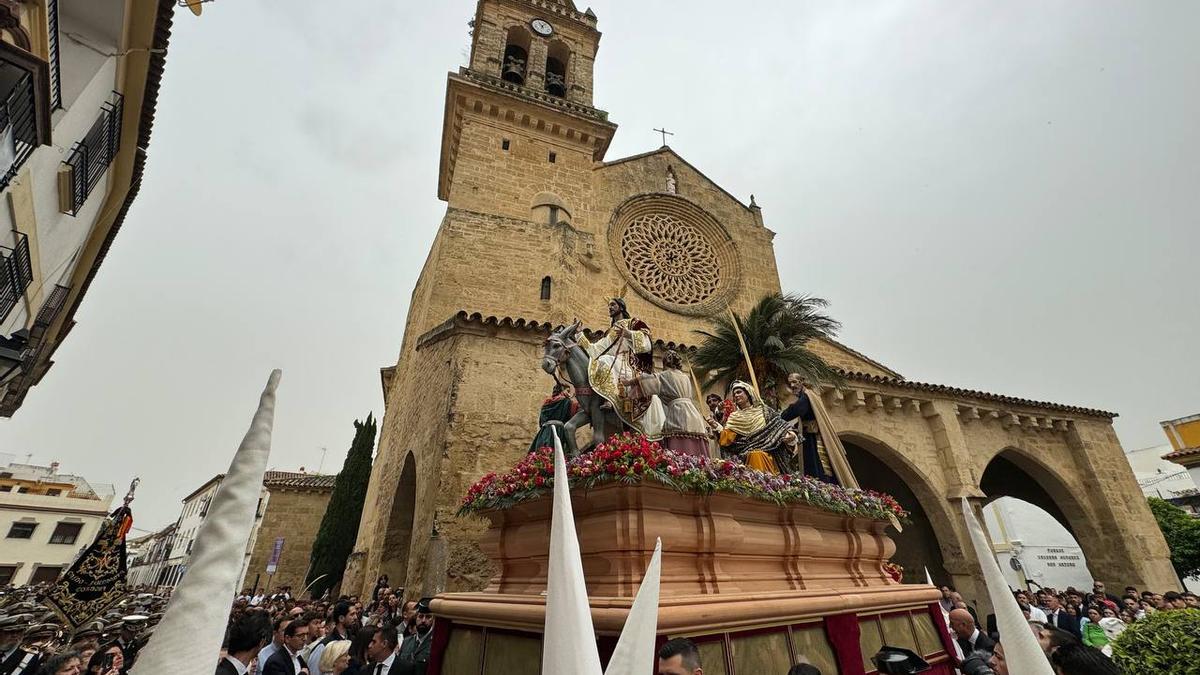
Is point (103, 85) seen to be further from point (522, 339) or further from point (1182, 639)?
point (1182, 639)

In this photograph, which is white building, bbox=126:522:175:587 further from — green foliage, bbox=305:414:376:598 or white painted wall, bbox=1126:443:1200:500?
white painted wall, bbox=1126:443:1200:500

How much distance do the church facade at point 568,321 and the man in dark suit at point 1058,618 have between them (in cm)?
269

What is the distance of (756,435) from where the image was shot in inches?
262

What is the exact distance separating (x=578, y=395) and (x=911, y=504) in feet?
51.4

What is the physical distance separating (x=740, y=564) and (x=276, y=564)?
2323 centimetres

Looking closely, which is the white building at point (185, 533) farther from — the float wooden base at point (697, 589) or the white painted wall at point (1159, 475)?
the white painted wall at point (1159, 475)

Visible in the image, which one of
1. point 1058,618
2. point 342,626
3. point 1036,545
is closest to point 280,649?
point 342,626

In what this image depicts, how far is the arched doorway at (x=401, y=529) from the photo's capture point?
406 inches

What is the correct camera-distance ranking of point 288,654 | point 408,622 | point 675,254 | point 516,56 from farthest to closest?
1. point 516,56
2. point 675,254
3. point 408,622
4. point 288,654

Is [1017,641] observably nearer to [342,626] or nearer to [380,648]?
[380,648]

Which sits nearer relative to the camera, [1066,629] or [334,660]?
[334,660]

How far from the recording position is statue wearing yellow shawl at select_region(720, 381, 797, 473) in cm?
652

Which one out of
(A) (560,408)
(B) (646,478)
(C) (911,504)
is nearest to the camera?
(B) (646,478)

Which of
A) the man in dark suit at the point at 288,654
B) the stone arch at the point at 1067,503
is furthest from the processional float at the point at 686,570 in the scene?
the stone arch at the point at 1067,503
